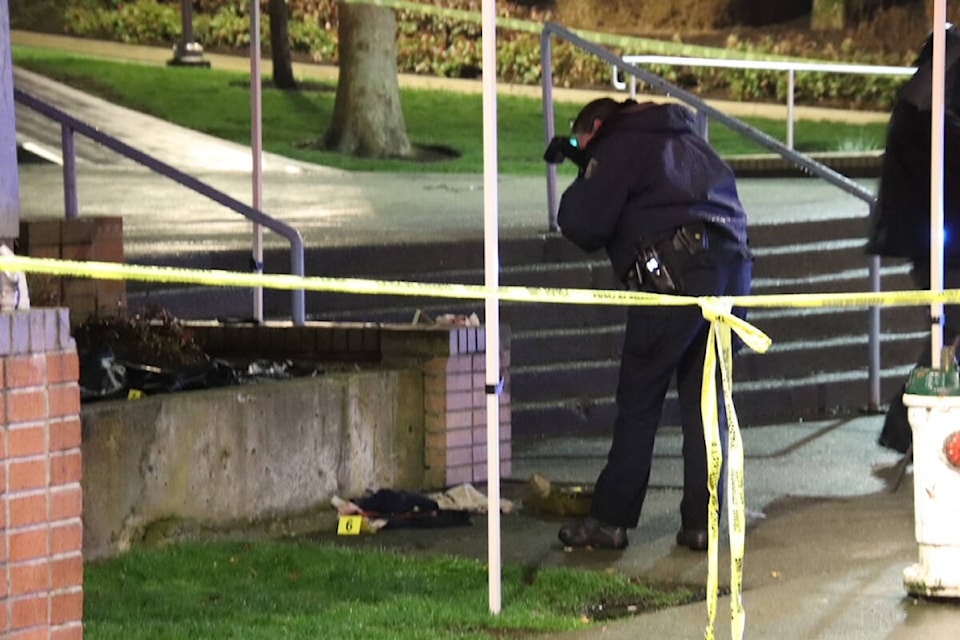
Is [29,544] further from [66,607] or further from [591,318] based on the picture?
[591,318]

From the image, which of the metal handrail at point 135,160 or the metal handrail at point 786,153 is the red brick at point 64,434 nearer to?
the metal handrail at point 135,160

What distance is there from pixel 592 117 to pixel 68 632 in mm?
2956

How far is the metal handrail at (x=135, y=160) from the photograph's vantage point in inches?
326

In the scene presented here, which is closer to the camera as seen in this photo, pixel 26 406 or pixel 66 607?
pixel 26 406

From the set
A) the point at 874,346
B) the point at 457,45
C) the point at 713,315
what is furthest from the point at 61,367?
the point at 457,45

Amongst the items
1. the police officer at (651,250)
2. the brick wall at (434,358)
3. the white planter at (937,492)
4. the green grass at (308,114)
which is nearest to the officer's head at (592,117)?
the police officer at (651,250)

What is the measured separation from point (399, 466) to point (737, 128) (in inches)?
137

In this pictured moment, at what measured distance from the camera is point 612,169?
6.88 metres

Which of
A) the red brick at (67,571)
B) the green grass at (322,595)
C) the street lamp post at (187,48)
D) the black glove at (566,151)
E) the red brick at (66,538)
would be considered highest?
the street lamp post at (187,48)

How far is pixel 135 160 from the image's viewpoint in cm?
841

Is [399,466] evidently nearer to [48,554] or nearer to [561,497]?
[561,497]

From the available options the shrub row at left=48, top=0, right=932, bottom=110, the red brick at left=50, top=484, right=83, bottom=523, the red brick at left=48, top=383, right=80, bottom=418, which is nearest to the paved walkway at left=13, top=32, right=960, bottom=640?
the red brick at left=50, top=484, right=83, bottom=523

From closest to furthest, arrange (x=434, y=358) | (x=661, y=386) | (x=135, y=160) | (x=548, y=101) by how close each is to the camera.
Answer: (x=661, y=386)
(x=434, y=358)
(x=135, y=160)
(x=548, y=101)

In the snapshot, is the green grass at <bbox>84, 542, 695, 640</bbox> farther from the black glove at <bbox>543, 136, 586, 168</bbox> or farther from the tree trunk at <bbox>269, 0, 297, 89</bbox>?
the tree trunk at <bbox>269, 0, 297, 89</bbox>
